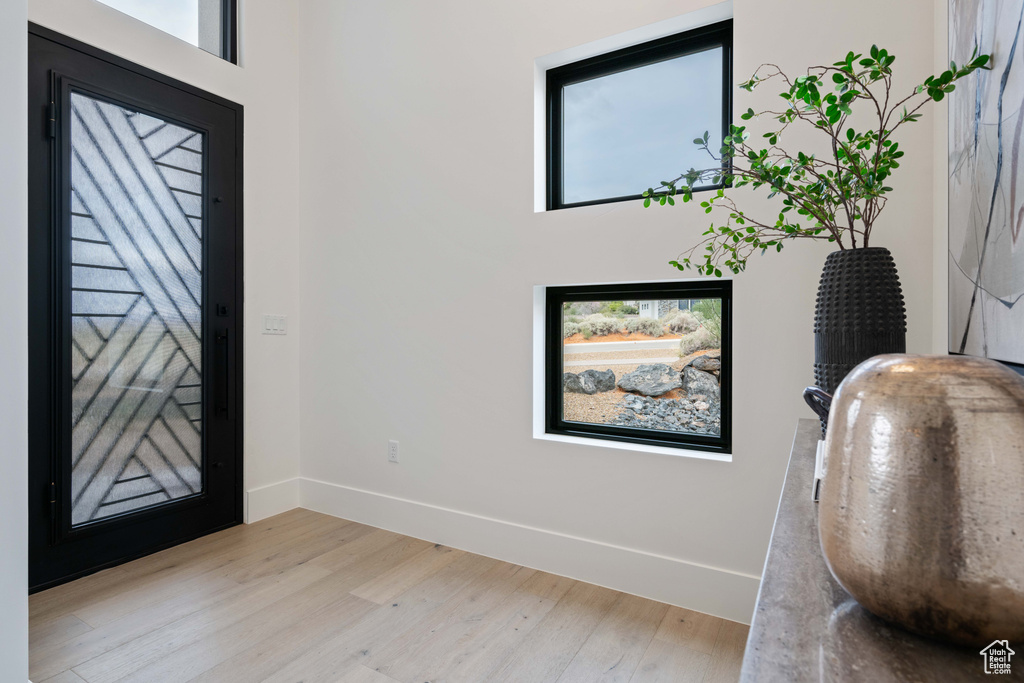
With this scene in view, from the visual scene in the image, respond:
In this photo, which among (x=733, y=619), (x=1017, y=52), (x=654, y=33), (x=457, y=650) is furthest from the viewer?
(x=654, y=33)

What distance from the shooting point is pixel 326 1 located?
9.61 feet

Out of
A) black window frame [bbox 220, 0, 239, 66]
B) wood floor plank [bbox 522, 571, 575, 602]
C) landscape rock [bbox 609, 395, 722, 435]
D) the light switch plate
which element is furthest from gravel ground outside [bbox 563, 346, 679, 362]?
black window frame [bbox 220, 0, 239, 66]

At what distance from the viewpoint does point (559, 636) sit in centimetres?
180

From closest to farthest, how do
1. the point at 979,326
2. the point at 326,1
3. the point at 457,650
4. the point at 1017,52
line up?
the point at 1017,52 < the point at 979,326 < the point at 457,650 < the point at 326,1

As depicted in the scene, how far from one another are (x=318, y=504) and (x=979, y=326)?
2.98 meters

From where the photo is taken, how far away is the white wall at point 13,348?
4.15ft

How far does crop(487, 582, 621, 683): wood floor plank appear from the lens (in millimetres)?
1609

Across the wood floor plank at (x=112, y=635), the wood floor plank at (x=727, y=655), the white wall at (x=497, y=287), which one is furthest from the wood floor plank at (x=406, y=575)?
the wood floor plank at (x=727, y=655)

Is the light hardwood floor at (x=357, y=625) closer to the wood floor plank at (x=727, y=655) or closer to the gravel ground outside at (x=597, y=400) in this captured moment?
the wood floor plank at (x=727, y=655)

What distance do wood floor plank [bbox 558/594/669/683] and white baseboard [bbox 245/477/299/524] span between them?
1.92m

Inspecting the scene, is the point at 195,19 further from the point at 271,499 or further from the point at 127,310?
the point at 271,499

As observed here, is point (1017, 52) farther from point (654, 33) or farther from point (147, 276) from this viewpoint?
point (147, 276)

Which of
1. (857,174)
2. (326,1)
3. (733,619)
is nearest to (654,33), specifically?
(857,174)

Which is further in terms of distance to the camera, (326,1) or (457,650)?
(326,1)
